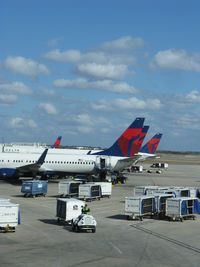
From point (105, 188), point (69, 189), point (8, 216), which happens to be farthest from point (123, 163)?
point (8, 216)

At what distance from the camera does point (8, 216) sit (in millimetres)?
27188

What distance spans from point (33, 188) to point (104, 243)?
22.7m

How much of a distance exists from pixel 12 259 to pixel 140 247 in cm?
676

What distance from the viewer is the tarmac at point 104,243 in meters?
20.6

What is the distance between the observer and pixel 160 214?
1401 inches

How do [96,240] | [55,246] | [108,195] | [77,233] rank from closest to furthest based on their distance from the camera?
[55,246] < [96,240] < [77,233] < [108,195]

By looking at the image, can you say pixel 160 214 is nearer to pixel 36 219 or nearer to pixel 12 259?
pixel 36 219

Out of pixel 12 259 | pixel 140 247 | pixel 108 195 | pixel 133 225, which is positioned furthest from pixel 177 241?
pixel 108 195

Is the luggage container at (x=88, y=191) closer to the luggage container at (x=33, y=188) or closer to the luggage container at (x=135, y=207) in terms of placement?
the luggage container at (x=33, y=188)

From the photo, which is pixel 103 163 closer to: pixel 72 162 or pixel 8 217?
pixel 72 162

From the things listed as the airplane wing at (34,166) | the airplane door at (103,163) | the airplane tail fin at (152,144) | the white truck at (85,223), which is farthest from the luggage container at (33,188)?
the airplane tail fin at (152,144)

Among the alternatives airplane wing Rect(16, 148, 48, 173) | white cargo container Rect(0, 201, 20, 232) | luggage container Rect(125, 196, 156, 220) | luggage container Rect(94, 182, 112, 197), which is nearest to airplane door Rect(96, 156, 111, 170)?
airplane wing Rect(16, 148, 48, 173)

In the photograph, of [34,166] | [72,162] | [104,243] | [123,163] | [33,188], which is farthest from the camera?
[123,163]

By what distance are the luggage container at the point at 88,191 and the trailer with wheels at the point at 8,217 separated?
1708 centimetres
